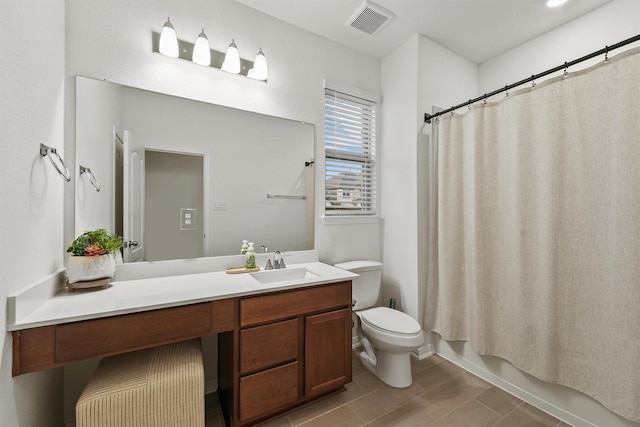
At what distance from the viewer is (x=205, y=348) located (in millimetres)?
1812

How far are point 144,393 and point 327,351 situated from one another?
968 millimetres

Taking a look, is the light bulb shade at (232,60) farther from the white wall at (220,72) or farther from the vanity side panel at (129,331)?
the vanity side panel at (129,331)

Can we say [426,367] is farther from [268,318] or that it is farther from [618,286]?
[268,318]

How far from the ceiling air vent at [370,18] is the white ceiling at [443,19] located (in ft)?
0.11

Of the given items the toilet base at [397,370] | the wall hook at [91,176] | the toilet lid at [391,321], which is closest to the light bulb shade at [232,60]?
the wall hook at [91,176]

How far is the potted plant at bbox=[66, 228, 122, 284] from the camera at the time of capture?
1.30 m

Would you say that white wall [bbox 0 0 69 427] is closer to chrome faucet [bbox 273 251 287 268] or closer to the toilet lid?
chrome faucet [bbox 273 251 287 268]

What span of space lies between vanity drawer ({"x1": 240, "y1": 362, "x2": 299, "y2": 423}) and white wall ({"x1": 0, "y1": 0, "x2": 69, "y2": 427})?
873mm

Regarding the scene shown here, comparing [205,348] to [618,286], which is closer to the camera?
[618,286]

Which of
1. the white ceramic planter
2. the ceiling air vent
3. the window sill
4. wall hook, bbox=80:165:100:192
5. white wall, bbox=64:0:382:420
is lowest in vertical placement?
the white ceramic planter

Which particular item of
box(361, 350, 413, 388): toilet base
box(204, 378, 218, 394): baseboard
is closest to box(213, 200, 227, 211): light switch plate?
box(204, 378, 218, 394): baseboard

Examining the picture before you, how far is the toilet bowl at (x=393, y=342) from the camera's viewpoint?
5.89 feet

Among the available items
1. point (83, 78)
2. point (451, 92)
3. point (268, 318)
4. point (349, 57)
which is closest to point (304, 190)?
point (268, 318)

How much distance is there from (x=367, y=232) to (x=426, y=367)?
1213 mm
